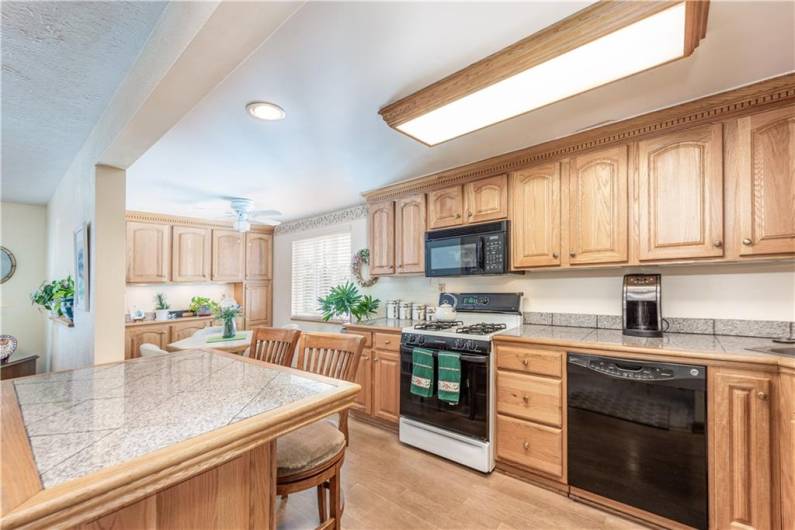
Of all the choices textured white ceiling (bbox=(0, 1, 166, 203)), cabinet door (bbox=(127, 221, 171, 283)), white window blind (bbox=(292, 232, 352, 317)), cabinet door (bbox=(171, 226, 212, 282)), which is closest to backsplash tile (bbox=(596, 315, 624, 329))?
white window blind (bbox=(292, 232, 352, 317))

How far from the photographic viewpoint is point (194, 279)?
5.18m

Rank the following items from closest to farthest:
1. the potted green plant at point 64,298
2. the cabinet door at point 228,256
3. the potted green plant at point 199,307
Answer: the potted green plant at point 64,298, the potted green plant at point 199,307, the cabinet door at point 228,256

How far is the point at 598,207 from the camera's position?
2363 millimetres

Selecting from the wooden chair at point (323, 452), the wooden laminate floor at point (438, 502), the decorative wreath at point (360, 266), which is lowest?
the wooden laminate floor at point (438, 502)

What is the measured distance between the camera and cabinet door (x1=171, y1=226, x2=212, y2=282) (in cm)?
504

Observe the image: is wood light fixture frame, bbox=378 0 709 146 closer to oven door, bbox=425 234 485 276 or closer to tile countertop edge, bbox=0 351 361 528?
oven door, bbox=425 234 485 276

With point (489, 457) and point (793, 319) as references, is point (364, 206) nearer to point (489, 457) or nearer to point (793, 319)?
point (489, 457)

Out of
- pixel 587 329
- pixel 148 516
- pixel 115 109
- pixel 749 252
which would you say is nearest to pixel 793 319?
pixel 749 252

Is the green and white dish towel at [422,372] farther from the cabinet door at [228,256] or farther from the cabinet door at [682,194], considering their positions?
the cabinet door at [228,256]

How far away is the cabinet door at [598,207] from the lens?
2271 millimetres

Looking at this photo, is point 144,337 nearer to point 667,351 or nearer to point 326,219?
point 326,219

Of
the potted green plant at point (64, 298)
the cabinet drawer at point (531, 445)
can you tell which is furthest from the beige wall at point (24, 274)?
the cabinet drawer at point (531, 445)

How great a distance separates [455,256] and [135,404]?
7.91 ft

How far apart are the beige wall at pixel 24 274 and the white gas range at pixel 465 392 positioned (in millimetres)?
4817
